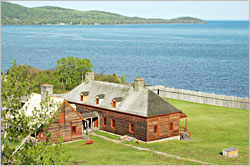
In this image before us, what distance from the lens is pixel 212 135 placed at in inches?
1692

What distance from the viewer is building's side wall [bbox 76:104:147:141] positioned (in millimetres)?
41250

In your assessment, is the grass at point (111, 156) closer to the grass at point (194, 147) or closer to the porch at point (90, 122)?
the grass at point (194, 147)

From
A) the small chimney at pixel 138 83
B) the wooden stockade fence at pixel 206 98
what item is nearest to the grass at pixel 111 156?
the small chimney at pixel 138 83

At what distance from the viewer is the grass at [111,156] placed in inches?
1262

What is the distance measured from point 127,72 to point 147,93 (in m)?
75.8

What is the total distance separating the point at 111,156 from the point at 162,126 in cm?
954

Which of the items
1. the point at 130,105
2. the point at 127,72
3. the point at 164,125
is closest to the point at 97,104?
the point at 130,105

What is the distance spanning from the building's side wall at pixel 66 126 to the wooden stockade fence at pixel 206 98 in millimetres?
24978

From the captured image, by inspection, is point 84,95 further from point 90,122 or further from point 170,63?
point 170,63

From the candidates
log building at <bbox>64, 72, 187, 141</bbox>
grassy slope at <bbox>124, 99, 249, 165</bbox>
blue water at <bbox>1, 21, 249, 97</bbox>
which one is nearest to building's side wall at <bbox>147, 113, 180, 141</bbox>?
log building at <bbox>64, 72, 187, 141</bbox>

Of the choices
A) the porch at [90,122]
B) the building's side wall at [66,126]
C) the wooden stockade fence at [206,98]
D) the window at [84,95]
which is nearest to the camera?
the building's side wall at [66,126]

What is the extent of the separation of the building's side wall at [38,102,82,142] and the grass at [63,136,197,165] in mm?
2076

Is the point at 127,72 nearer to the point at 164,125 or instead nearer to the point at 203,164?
the point at 164,125

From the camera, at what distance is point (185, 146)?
1511 inches
